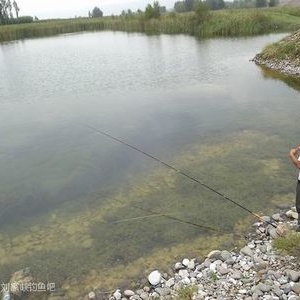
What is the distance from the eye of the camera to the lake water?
8078mm

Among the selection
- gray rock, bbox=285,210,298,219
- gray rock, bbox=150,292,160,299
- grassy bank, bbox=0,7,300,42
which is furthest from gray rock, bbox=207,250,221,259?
grassy bank, bbox=0,7,300,42

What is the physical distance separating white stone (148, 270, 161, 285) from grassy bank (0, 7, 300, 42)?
38.6 meters

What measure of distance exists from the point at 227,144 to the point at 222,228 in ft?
17.0

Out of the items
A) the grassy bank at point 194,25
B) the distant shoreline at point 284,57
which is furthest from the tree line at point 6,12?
the distant shoreline at point 284,57

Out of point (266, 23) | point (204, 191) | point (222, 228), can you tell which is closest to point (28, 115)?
point (204, 191)

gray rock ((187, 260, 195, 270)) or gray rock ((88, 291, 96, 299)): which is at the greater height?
gray rock ((187, 260, 195, 270))

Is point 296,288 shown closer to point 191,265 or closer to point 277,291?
point 277,291

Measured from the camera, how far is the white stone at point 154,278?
6.72 m

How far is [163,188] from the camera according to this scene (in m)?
10.3

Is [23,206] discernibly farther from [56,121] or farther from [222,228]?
[56,121]

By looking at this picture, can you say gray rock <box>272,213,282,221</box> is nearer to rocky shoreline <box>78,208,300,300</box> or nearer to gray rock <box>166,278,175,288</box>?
rocky shoreline <box>78,208,300,300</box>

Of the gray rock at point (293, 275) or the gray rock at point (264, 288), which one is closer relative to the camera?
the gray rock at point (264, 288)

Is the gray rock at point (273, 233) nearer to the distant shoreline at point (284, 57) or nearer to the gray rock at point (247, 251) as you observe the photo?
the gray rock at point (247, 251)

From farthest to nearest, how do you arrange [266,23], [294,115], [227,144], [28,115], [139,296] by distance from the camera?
[266,23] → [28,115] → [294,115] → [227,144] → [139,296]
